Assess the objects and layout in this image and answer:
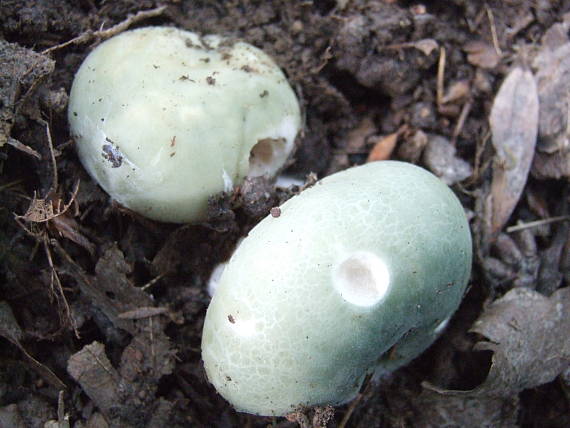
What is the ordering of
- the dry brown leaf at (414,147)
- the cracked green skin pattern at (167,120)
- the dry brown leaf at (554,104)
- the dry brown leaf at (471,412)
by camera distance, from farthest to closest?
1. the dry brown leaf at (414,147)
2. the dry brown leaf at (554,104)
3. the dry brown leaf at (471,412)
4. the cracked green skin pattern at (167,120)

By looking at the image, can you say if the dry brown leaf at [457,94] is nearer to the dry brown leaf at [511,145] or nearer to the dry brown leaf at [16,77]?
the dry brown leaf at [511,145]

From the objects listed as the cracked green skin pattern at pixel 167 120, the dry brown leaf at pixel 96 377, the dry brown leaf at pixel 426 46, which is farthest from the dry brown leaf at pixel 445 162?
the dry brown leaf at pixel 96 377

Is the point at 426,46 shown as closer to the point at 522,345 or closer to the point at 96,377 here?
the point at 522,345

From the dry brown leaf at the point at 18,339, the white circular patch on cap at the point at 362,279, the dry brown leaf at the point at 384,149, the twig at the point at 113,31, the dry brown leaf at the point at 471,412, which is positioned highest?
the twig at the point at 113,31

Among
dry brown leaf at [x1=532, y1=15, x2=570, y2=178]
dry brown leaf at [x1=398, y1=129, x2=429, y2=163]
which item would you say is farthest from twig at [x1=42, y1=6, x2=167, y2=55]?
dry brown leaf at [x1=532, y1=15, x2=570, y2=178]

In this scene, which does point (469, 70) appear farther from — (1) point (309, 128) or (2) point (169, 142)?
(2) point (169, 142)

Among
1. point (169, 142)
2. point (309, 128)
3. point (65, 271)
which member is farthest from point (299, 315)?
point (309, 128)

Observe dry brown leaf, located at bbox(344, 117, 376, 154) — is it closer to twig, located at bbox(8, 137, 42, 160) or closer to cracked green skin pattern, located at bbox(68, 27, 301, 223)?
cracked green skin pattern, located at bbox(68, 27, 301, 223)

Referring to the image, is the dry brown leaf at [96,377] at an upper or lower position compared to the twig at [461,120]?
lower
